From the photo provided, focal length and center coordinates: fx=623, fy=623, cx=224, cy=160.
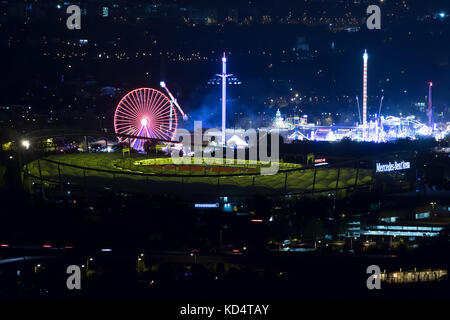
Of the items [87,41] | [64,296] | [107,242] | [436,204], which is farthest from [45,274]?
[87,41]

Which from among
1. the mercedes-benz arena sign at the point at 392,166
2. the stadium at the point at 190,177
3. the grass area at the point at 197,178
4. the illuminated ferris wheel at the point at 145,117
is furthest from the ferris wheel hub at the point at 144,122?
the mercedes-benz arena sign at the point at 392,166

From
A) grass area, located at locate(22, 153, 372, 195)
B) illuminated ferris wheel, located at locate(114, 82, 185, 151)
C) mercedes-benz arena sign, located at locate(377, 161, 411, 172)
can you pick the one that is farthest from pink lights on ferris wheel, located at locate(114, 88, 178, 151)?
mercedes-benz arena sign, located at locate(377, 161, 411, 172)

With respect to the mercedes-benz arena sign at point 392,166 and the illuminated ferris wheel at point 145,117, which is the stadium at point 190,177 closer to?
the mercedes-benz arena sign at point 392,166

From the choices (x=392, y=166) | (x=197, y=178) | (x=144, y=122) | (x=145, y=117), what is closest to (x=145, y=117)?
(x=145, y=117)

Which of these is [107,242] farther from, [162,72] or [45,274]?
[162,72]

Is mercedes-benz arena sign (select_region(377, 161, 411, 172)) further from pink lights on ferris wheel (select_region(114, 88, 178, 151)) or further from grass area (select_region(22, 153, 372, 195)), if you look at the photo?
pink lights on ferris wheel (select_region(114, 88, 178, 151))

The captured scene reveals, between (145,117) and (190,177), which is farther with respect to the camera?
(145,117)

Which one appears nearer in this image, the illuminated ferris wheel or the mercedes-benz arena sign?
the mercedes-benz arena sign

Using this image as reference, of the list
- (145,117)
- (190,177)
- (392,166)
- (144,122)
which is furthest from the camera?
(145,117)

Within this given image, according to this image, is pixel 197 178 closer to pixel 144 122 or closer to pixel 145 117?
pixel 144 122
